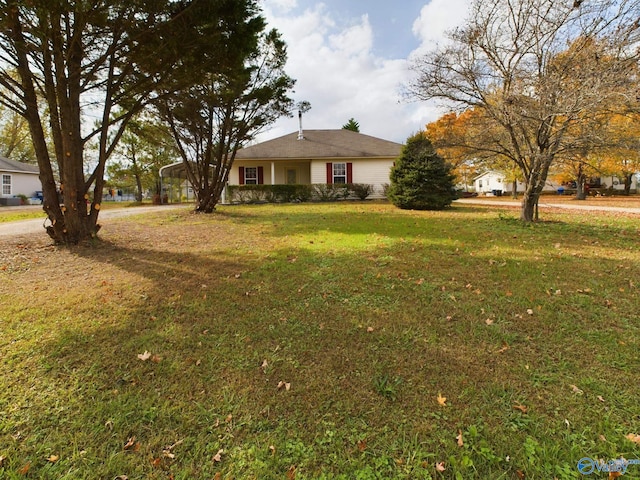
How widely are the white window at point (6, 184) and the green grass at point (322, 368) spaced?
102 ft

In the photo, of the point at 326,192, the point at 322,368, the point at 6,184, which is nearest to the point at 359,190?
the point at 326,192

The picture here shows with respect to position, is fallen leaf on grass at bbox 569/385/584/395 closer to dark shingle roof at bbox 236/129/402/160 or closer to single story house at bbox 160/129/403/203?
single story house at bbox 160/129/403/203

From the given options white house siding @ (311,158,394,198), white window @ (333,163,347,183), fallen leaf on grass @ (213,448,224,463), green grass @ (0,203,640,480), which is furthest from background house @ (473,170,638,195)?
fallen leaf on grass @ (213,448,224,463)

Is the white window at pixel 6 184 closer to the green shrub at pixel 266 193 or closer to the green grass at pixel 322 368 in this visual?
the green shrub at pixel 266 193

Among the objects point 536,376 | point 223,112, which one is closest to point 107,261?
point 536,376

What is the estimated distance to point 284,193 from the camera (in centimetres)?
1928

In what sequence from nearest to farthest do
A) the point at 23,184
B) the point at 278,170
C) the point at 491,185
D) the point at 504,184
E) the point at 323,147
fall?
the point at 323,147 < the point at 278,170 < the point at 23,184 < the point at 504,184 < the point at 491,185

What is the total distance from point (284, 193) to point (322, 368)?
17.0m

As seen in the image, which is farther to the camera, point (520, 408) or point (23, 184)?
point (23, 184)

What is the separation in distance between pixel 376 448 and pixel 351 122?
126 ft

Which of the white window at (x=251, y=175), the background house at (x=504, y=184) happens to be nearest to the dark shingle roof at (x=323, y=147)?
the white window at (x=251, y=175)

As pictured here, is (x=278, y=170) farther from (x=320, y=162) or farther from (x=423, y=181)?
(x=423, y=181)

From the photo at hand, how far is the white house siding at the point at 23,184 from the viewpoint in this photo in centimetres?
2814

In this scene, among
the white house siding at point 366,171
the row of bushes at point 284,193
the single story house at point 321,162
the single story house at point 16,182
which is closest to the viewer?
the row of bushes at point 284,193
